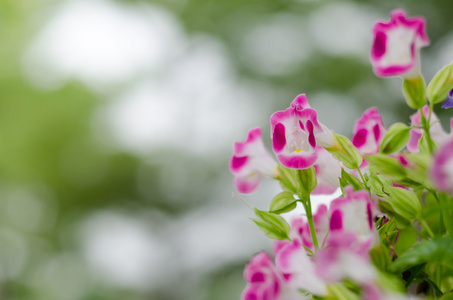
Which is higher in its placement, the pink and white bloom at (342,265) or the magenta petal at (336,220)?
the magenta petal at (336,220)

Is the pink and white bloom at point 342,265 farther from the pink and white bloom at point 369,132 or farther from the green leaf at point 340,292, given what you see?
the pink and white bloom at point 369,132

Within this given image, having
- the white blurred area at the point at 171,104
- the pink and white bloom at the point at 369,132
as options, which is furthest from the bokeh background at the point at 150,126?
the pink and white bloom at the point at 369,132

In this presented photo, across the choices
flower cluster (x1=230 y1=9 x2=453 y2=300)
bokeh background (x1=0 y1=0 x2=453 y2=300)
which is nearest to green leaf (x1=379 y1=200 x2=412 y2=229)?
flower cluster (x1=230 y1=9 x2=453 y2=300)

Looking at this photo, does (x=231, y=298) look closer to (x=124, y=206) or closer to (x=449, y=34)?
(x=124, y=206)

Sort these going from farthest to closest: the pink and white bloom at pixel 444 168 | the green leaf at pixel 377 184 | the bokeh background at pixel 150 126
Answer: the bokeh background at pixel 150 126 → the green leaf at pixel 377 184 → the pink and white bloom at pixel 444 168

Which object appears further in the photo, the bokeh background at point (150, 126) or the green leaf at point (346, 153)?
the bokeh background at point (150, 126)

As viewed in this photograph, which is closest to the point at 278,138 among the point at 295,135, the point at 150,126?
the point at 295,135

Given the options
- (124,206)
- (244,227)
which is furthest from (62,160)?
(244,227)

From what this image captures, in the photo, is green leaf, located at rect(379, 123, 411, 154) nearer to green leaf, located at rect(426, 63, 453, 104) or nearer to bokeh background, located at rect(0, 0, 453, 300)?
green leaf, located at rect(426, 63, 453, 104)
